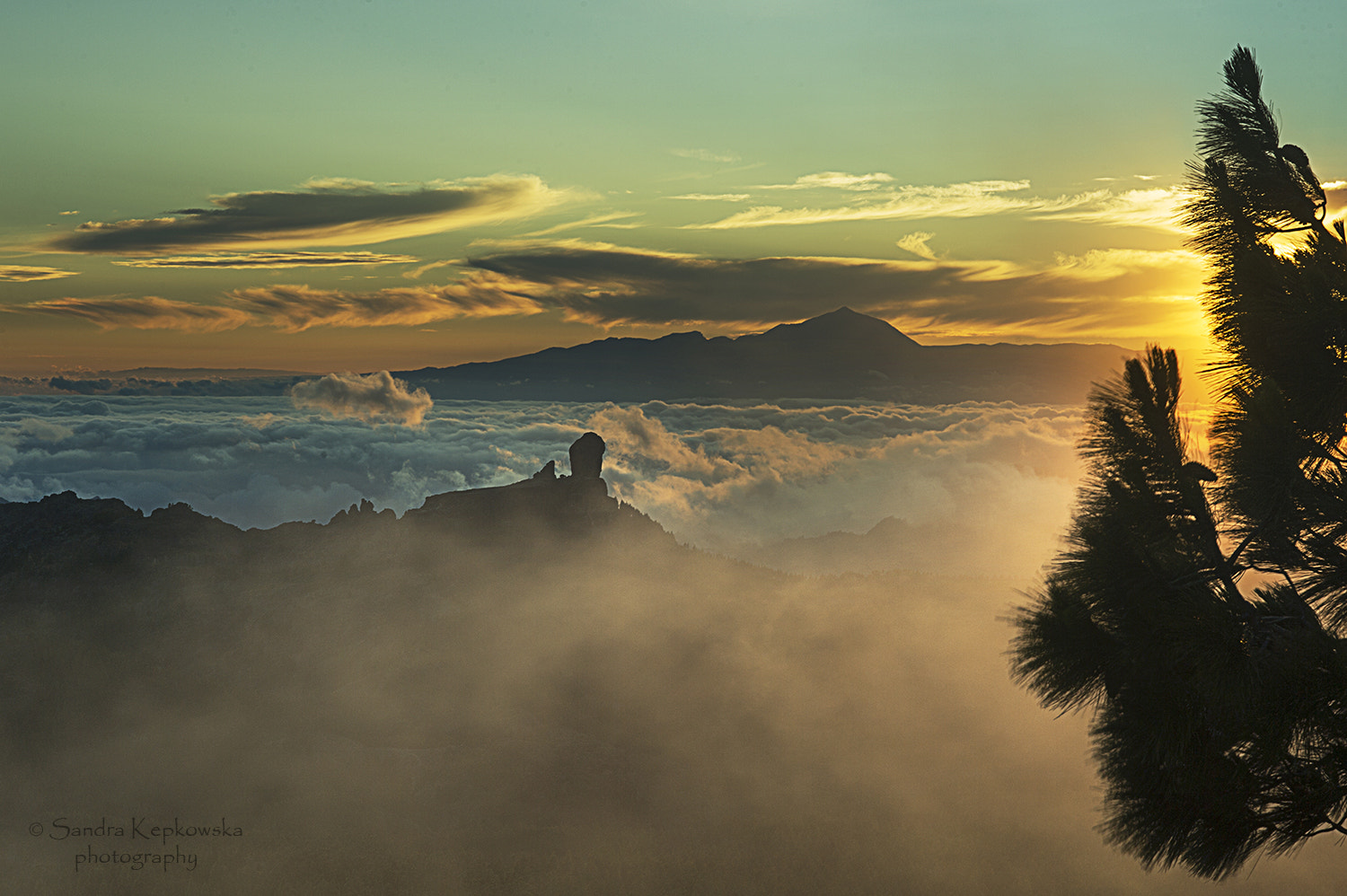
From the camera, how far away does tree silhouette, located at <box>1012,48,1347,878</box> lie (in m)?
9.52

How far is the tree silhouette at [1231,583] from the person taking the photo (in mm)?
9523

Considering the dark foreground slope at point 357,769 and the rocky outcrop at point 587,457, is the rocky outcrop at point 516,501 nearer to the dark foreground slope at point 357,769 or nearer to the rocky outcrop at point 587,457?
the dark foreground slope at point 357,769

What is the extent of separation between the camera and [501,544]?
651 feet

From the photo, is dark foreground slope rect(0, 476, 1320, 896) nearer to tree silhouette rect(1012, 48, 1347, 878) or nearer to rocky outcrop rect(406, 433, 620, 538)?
rocky outcrop rect(406, 433, 620, 538)

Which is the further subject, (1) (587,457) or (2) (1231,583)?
(1) (587,457)

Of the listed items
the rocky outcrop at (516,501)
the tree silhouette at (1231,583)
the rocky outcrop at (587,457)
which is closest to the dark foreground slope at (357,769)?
the rocky outcrop at (516,501)

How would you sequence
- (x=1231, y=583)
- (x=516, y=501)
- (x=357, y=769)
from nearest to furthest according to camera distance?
1. (x=1231, y=583)
2. (x=357, y=769)
3. (x=516, y=501)

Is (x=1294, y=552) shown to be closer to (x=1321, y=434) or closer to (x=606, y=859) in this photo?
(x=1321, y=434)

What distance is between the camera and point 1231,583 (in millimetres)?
10109

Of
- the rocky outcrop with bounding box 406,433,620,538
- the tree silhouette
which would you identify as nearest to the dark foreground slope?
the rocky outcrop with bounding box 406,433,620,538

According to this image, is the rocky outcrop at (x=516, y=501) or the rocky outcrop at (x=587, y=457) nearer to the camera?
the rocky outcrop at (x=587, y=457)

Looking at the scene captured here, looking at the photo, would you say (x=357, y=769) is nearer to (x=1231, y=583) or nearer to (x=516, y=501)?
(x=516, y=501)

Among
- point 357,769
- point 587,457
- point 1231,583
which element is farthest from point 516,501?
point 1231,583

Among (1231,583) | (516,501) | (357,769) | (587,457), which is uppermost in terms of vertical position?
(1231,583)
